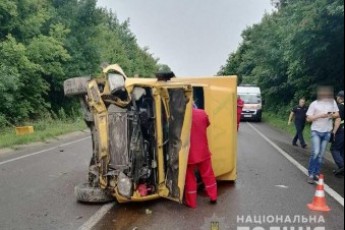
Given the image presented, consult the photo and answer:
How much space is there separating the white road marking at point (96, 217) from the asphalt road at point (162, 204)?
2.4 inches

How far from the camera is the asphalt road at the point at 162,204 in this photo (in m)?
5.46

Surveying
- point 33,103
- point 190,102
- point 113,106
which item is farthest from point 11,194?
point 33,103

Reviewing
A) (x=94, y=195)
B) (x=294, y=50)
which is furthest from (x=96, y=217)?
(x=294, y=50)

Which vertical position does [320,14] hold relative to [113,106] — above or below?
above

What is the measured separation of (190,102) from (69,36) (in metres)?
25.1

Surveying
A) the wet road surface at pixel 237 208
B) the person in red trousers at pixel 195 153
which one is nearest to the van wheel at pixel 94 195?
the wet road surface at pixel 237 208

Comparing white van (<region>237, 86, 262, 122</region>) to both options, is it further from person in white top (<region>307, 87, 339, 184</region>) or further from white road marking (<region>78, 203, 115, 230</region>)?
white road marking (<region>78, 203, 115, 230</region>)

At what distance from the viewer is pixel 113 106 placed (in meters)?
6.19

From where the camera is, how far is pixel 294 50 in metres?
15.9

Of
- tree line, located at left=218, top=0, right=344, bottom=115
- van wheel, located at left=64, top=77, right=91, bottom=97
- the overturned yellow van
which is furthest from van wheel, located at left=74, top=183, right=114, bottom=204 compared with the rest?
tree line, located at left=218, top=0, right=344, bottom=115

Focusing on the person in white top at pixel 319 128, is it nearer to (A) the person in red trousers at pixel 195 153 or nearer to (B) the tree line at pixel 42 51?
(A) the person in red trousers at pixel 195 153

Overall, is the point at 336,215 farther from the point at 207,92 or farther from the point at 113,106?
the point at 113,106

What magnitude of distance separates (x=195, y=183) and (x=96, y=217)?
4.72 feet

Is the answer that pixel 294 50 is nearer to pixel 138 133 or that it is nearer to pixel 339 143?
pixel 339 143
